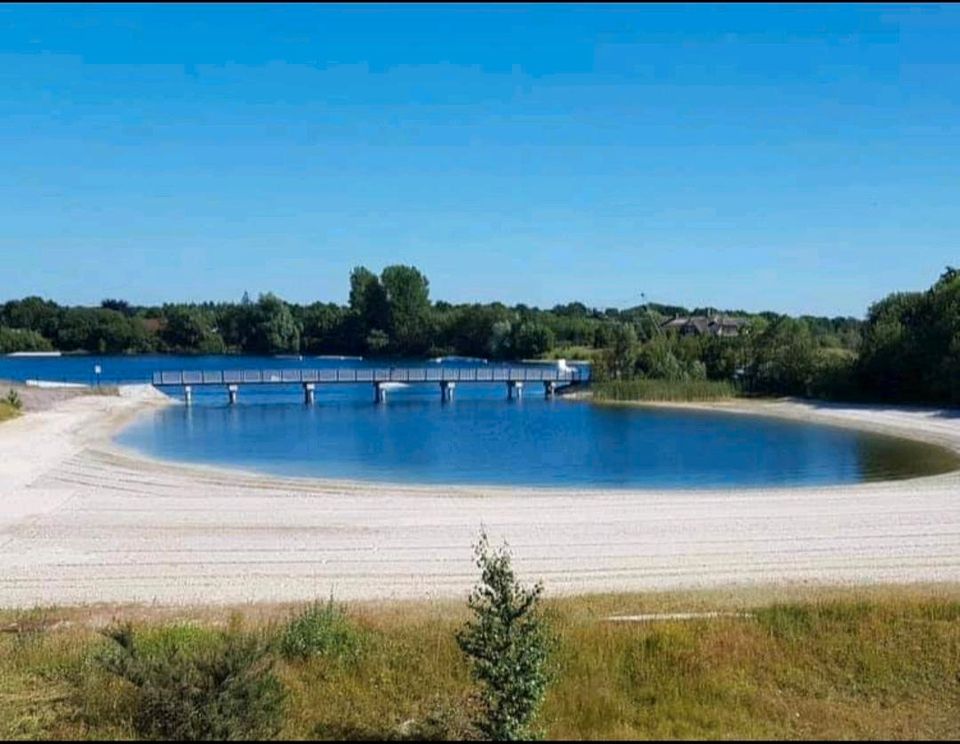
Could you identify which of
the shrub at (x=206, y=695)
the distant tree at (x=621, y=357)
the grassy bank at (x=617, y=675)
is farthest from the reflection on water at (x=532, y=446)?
the shrub at (x=206, y=695)

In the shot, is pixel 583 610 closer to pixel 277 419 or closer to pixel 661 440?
pixel 661 440

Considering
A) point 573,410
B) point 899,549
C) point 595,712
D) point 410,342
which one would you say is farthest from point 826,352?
point 410,342

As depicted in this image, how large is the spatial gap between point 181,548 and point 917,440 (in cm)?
3678

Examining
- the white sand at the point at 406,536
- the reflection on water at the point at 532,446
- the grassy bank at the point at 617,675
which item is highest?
the grassy bank at the point at 617,675

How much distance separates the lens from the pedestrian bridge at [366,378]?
66.2 m

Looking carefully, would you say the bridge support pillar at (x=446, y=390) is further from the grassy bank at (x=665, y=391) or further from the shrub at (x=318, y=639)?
the shrub at (x=318, y=639)

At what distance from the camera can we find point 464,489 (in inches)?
1113

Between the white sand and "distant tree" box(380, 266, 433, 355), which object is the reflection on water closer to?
the white sand

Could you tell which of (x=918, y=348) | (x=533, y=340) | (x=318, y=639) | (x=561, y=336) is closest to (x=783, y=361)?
(x=918, y=348)

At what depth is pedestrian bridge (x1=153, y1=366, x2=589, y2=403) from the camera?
66188 millimetres

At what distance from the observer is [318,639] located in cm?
934

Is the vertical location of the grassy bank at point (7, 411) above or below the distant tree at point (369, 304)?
below

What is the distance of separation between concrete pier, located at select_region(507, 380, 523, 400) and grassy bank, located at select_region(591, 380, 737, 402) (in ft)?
22.8

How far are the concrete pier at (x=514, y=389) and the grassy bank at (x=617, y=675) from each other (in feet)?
192
